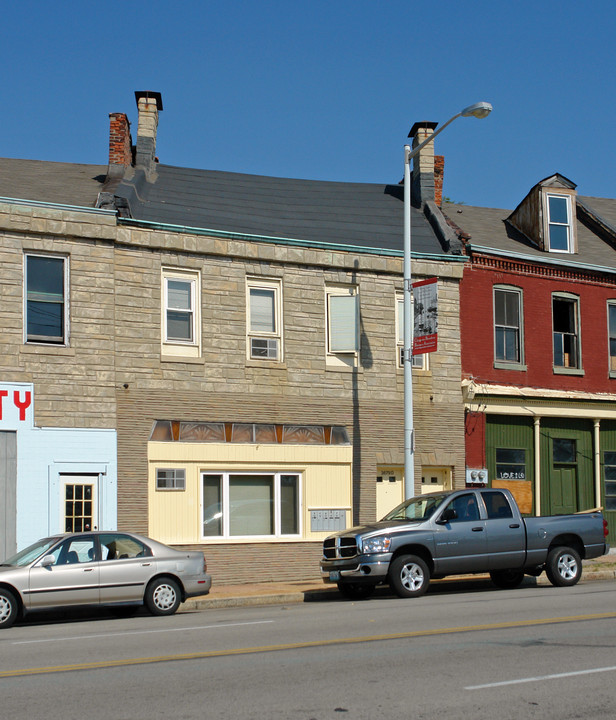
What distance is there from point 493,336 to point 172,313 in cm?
815

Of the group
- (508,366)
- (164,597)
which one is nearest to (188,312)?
(164,597)

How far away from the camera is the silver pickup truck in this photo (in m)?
16.5

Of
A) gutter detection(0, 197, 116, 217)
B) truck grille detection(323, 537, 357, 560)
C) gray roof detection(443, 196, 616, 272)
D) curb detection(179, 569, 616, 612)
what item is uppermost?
gray roof detection(443, 196, 616, 272)

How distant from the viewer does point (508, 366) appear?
985 inches

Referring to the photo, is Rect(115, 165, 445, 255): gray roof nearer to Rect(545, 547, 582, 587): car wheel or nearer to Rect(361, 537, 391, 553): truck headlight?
Rect(361, 537, 391, 553): truck headlight

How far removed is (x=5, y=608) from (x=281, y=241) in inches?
425

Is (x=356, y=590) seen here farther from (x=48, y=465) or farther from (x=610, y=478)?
(x=610, y=478)

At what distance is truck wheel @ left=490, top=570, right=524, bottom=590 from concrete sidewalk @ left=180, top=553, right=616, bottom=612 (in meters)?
0.47

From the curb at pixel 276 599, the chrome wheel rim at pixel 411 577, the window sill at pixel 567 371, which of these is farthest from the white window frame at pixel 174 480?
the window sill at pixel 567 371

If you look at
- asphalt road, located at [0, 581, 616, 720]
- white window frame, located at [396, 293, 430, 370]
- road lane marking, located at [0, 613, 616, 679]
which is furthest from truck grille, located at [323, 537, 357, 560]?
white window frame, located at [396, 293, 430, 370]

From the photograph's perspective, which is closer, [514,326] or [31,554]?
[31,554]

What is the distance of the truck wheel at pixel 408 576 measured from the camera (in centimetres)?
1641

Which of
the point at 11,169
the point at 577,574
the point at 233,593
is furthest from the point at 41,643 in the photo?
the point at 11,169

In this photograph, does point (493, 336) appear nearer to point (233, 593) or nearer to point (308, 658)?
point (233, 593)
